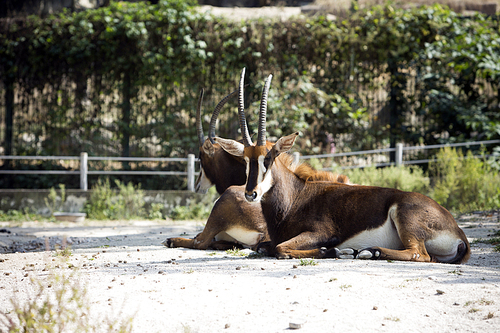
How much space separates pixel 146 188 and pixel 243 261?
8.03m

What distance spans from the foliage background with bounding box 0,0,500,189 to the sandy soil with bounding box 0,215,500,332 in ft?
24.0

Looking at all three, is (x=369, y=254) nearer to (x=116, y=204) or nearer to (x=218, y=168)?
(x=218, y=168)

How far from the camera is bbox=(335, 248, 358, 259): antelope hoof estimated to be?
509 centimetres

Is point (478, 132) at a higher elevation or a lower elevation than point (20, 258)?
higher

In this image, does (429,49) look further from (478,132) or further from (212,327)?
(212,327)

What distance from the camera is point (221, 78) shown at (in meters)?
12.8

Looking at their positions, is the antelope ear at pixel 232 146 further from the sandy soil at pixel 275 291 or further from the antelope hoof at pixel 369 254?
the antelope hoof at pixel 369 254

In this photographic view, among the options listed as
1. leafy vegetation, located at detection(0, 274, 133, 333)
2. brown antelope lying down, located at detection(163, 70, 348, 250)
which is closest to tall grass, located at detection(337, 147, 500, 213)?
brown antelope lying down, located at detection(163, 70, 348, 250)

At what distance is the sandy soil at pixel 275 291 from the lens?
324 centimetres

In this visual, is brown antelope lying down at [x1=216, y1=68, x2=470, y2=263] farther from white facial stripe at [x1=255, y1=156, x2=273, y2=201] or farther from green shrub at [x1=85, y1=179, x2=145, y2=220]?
green shrub at [x1=85, y1=179, x2=145, y2=220]

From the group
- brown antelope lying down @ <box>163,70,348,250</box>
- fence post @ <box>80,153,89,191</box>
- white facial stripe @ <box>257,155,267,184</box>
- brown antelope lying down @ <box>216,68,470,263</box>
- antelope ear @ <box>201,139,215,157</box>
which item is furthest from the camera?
fence post @ <box>80,153,89,191</box>

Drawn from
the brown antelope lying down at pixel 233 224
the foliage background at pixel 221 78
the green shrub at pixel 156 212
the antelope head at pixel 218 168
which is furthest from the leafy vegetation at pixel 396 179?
the brown antelope lying down at pixel 233 224

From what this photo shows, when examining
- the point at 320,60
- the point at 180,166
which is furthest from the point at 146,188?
the point at 320,60

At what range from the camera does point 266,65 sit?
41.6 ft
